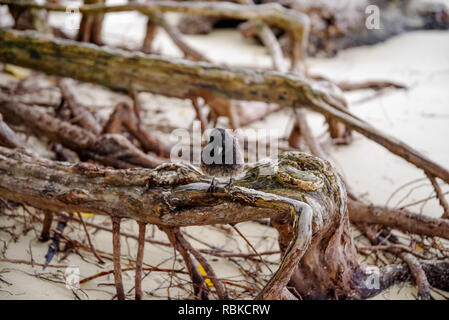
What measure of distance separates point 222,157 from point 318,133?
274 centimetres

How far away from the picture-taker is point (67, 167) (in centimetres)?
192

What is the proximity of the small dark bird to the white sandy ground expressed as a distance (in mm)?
460

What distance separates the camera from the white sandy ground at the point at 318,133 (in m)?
2.03

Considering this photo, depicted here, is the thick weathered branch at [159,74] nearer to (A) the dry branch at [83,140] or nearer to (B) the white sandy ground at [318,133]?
(A) the dry branch at [83,140]

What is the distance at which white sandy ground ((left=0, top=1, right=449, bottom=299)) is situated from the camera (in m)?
2.03

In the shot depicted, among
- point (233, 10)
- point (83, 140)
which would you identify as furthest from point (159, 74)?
point (233, 10)

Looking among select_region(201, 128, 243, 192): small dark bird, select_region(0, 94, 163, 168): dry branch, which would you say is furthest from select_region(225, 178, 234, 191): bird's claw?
select_region(0, 94, 163, 168): dry branch

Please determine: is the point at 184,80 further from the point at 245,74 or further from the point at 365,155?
the point at 365,155

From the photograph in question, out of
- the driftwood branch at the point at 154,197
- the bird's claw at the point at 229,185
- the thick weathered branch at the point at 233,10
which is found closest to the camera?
the driftwood branch at the point at 154,197

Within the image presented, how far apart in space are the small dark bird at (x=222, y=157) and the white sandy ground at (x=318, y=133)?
46cm

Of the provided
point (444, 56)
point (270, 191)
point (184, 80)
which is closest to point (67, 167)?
point (270, 191)

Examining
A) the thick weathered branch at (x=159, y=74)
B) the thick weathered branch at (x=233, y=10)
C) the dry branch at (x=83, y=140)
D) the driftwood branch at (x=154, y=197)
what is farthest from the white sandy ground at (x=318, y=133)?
the thick weathered branch at (x=233, y=10)

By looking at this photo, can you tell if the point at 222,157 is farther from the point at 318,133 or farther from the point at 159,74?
the point at 318,133

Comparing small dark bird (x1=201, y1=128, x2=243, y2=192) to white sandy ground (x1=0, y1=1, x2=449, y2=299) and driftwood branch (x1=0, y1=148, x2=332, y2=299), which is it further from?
white sandy ground (x1=0, y1=1, x2=449, y2=299)
